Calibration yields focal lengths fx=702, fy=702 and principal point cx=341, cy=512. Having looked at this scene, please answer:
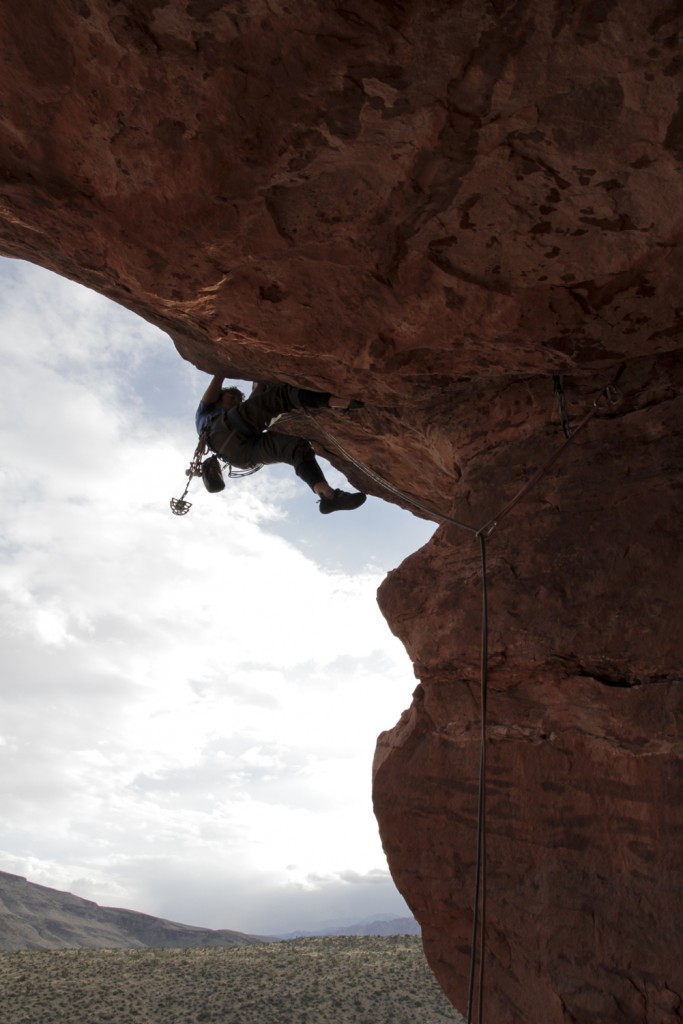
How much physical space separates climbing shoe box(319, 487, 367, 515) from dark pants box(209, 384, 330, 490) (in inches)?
8.3

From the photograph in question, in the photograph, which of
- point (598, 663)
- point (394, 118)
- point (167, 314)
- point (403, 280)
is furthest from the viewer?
point (167, 314)

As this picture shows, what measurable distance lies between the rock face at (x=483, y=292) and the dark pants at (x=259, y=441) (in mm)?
1781

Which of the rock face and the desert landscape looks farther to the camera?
the desert landscape

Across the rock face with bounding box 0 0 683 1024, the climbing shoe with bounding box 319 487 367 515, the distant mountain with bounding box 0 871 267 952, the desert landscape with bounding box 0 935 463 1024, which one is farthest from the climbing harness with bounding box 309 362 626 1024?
the distant mountain with bounding box 0 871 267 952

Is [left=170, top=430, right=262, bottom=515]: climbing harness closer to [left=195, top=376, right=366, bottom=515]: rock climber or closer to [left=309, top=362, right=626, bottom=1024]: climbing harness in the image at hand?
[left=195, top=376, right=366, bottom=515]: rock climber

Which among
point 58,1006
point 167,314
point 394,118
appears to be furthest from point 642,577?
point 58,1006

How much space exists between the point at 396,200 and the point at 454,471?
252 cm

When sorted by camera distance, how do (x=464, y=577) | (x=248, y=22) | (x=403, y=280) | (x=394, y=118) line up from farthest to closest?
(x=464, y=577), (x=403, y=280), (x=394, y=118), (x=248, y=22)

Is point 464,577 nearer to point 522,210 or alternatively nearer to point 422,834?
point 422,834

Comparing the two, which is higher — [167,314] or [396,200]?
[167,314]

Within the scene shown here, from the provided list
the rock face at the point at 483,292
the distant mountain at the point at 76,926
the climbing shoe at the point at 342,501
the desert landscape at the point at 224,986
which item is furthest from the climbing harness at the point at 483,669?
the distant mountain at the point at 76,926

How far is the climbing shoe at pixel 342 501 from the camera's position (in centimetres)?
736

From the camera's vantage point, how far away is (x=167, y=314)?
5.11 meters

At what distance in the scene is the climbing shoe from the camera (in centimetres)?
736
